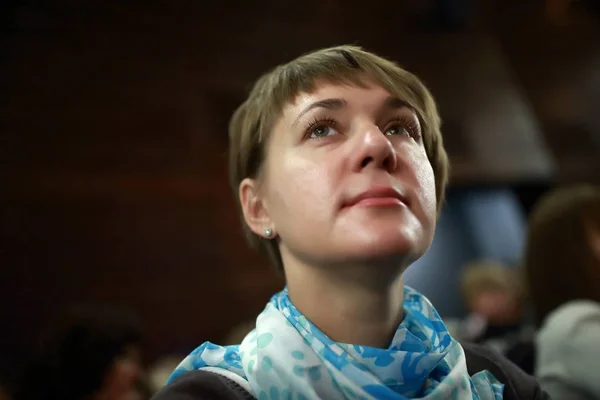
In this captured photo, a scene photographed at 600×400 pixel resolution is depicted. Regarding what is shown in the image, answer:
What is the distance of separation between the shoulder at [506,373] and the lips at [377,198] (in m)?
0.40

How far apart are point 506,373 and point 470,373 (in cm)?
6

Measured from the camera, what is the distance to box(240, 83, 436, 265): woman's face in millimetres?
736

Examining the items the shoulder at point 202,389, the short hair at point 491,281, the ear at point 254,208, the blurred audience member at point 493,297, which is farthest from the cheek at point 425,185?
the short hair at point 491,281

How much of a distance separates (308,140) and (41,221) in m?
2.61

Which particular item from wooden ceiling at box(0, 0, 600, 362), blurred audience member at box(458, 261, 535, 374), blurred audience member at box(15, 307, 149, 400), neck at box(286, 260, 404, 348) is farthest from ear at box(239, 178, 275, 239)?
wooden ceiling at box(0, 0, 600, 362)

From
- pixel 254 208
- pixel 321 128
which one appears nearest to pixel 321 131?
pixel 321 128

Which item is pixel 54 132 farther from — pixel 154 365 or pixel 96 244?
pixel 154 365

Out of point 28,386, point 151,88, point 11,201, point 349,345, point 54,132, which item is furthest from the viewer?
Result: point 151,88

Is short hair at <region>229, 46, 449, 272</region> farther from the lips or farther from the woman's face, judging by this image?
the lips

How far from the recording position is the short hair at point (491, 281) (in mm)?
2640

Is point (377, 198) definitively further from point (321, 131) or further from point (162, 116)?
point (162, 116)

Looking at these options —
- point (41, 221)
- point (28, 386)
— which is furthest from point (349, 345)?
point (41, 221)

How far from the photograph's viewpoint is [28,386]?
1402mm

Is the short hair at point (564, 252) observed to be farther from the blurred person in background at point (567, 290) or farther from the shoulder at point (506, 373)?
the shoulder at point (506, 373)
